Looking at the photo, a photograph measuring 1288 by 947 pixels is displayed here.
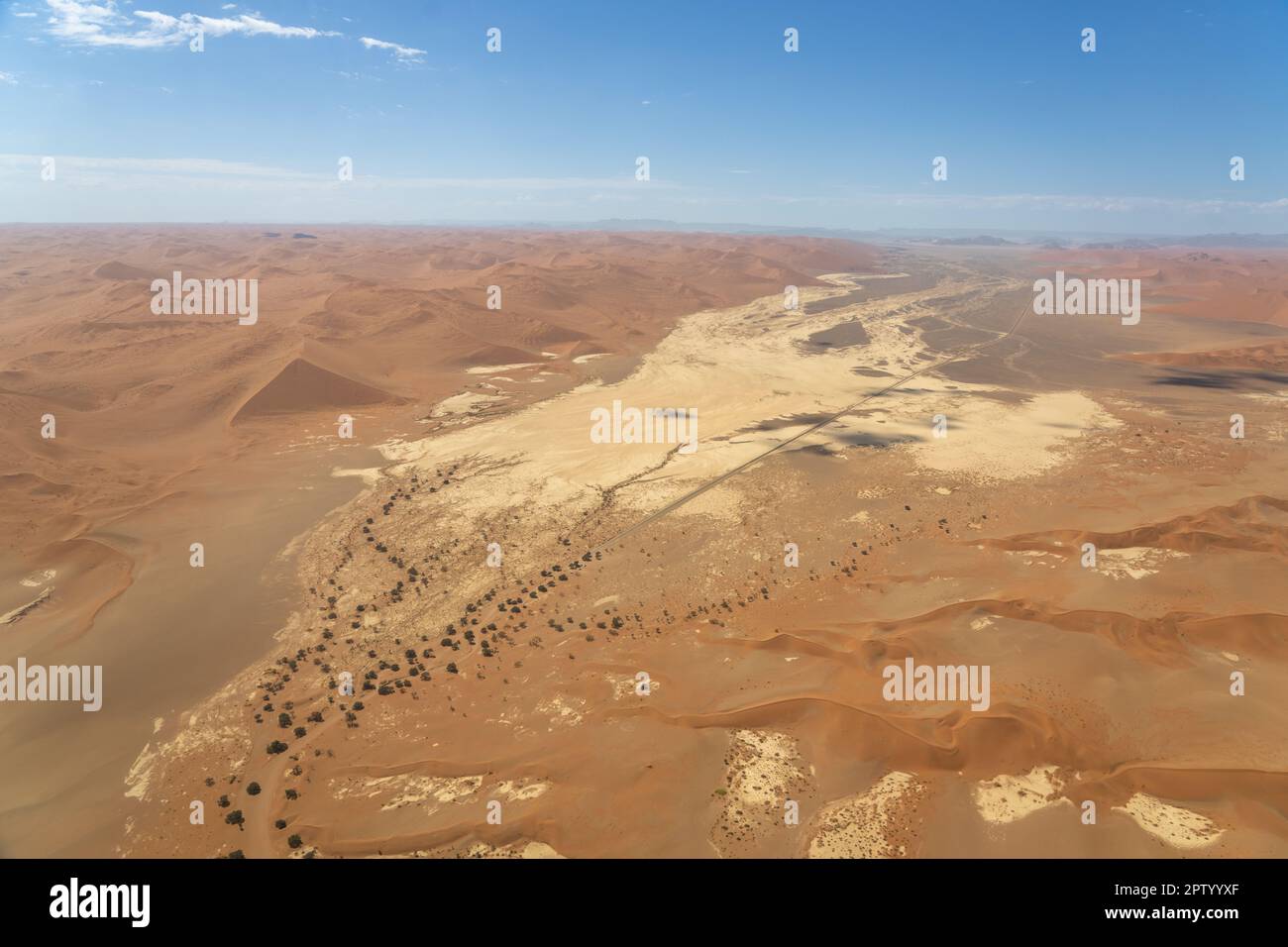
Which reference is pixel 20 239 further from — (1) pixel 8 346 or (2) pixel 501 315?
(2) pixel 501 315

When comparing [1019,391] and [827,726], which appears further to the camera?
[1019,391]

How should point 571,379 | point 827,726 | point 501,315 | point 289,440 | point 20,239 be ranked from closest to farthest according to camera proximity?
point 827,726 < point 289,440 < point 571,379 < point 501,315 < point 20,239
